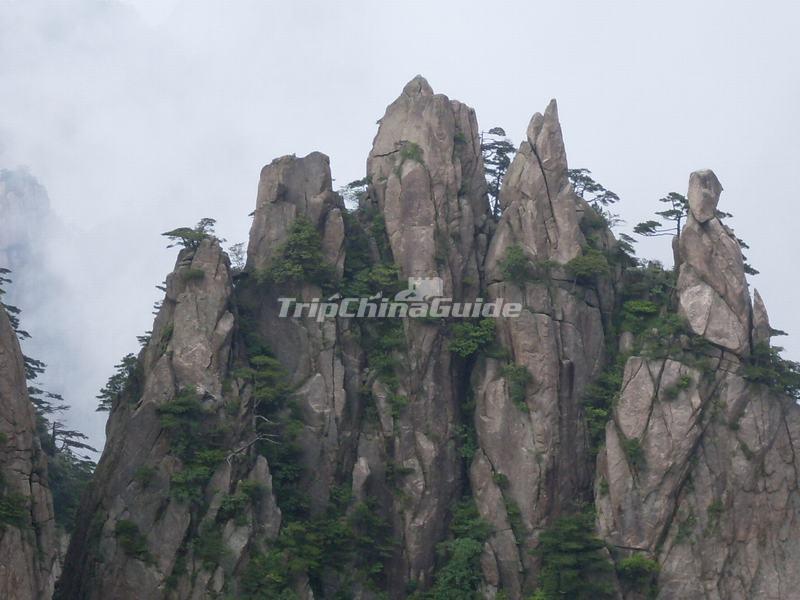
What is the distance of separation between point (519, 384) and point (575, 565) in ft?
24.5

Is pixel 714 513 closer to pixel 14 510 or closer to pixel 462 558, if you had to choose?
pixel 462 558

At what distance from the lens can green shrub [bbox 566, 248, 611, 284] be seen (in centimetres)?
4353

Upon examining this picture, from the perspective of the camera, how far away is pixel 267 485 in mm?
37469

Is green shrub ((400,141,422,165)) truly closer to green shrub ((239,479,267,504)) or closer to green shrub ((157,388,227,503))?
green shrub ((157,388,227,503))

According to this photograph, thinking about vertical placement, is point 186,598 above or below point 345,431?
below

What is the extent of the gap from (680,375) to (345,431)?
44.2 ft

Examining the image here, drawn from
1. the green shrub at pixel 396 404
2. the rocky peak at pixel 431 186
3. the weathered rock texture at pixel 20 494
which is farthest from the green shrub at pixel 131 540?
the rocky peak at pixel 431 186

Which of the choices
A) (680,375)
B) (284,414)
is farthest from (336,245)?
(680,375)

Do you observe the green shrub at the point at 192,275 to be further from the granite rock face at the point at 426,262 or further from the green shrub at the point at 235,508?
the green shrub at the point at 235,508

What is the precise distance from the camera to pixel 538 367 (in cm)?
4241

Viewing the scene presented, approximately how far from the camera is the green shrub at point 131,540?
3553cm

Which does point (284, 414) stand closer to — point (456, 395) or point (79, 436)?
point (456, 395)

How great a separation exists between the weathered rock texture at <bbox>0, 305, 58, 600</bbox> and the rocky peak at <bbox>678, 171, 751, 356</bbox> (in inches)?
1009

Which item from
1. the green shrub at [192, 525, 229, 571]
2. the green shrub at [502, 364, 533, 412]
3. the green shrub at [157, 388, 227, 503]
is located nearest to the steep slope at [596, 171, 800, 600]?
the green shrub at [502, 364, 533, 412]
